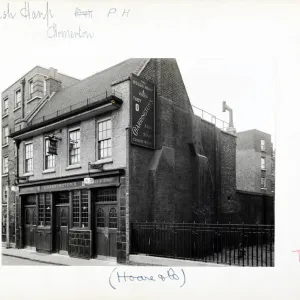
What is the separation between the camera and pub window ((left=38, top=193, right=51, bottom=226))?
10562 millimetres

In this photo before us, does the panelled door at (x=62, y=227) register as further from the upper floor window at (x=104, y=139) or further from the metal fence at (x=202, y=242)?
the metal fence at (x=202, y=242)

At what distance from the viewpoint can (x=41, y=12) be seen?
596cm

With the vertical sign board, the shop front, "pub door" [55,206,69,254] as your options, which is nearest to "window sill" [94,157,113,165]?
the shop front

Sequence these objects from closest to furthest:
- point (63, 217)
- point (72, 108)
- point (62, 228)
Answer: point (72, 108), point (62, 228), point (63, 217)

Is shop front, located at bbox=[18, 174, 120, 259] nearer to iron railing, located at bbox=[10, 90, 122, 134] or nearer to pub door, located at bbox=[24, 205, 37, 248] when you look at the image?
pub door, located at bbox=[24, 205, 37, 248]

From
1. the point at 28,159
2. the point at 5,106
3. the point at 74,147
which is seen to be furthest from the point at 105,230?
the point at 5,106

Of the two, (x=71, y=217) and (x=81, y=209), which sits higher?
(x=81, y=209)
